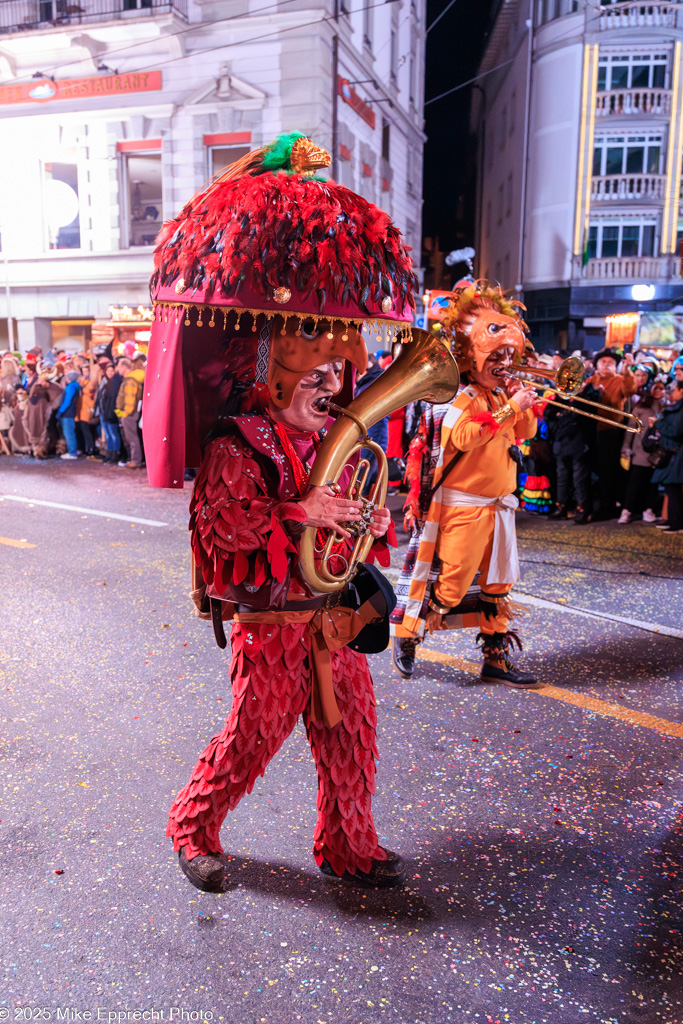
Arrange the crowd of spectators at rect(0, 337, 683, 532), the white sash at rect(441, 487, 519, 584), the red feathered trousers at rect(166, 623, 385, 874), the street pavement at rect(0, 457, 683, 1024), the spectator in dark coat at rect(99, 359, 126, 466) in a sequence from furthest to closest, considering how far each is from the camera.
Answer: the spectator in dark coat at rect(99, 359, 126, 466), the crowd of spectators at rect(0, 337, 683, 532), the white sash at rect(441, 487, 519, 584), the red feathered trousers at rect(166, 623, 385, 874), the street pavement at rect(0, 457, 683, 1024)

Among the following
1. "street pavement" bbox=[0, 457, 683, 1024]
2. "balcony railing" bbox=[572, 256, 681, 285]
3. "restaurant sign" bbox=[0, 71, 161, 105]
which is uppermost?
"restaurant sign" bbox=[0, 71, 161, 105]

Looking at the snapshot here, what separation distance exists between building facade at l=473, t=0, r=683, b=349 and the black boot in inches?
968

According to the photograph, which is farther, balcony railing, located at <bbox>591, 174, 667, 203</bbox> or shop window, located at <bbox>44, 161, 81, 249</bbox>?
balcony railing, located at <bbox>591, 174, 667, 203</bbox>

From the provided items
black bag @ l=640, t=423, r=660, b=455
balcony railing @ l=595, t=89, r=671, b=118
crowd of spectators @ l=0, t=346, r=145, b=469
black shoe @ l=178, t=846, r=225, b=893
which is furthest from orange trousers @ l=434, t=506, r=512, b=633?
balcony railing @ l=595, t=89, r=671, b=118

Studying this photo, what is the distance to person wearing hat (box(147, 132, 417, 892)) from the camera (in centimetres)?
199

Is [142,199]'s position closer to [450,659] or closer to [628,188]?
[628,188]

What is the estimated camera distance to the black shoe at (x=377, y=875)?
252 cm

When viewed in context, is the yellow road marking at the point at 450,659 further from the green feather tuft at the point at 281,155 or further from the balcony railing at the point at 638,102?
the balcony railing at the point at 638,102

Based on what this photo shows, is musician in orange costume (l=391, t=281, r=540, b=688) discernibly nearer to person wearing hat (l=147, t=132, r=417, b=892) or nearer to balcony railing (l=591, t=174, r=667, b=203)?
person wearing hat (l=147, t=132, r=417, b=892)

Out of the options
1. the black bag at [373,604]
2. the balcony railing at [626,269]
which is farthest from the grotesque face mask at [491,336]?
the balcony railing at [626,269]

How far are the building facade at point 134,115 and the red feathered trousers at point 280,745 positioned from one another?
18.2m

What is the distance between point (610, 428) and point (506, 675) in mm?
5320

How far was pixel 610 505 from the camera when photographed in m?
8.89

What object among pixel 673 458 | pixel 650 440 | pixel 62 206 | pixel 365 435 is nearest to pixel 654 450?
pixel 650 440
